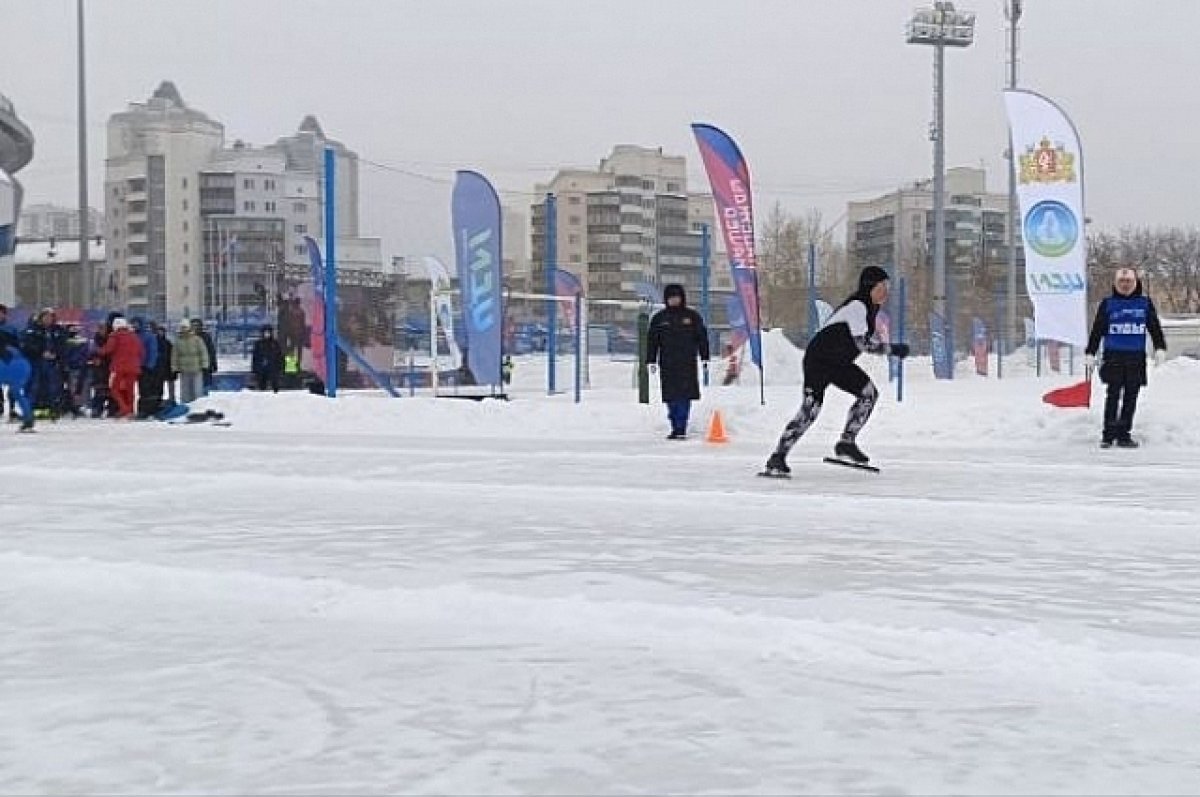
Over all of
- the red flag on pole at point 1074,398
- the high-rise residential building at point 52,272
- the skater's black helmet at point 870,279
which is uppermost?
the high-rise residential building at point 52,272

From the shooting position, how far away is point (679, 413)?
14.1 metres

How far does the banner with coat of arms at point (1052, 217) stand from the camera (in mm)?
14180

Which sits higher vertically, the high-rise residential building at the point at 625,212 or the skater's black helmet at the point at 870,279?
the high-rise residential building at the point at 625,212

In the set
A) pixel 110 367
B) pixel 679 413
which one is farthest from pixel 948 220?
pixel 679 413

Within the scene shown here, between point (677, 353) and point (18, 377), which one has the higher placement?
point (677, 353)

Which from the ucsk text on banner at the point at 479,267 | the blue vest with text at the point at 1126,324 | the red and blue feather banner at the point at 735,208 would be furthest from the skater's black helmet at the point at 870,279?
the ucsk text on banner at the point at 479,267

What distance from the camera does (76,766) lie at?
→ 127 inches

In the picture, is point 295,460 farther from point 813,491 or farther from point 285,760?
point 285,760

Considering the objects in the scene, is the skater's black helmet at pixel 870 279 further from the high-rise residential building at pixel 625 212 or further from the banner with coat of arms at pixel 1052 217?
the high-rise residential building at pixel 625 212

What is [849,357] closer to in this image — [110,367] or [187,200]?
[110,367]

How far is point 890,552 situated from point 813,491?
257 centimetres

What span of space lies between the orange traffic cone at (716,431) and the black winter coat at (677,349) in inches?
13.6

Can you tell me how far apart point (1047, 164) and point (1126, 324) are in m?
2.66

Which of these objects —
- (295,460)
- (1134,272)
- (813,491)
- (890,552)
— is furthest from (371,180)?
(890,552)
